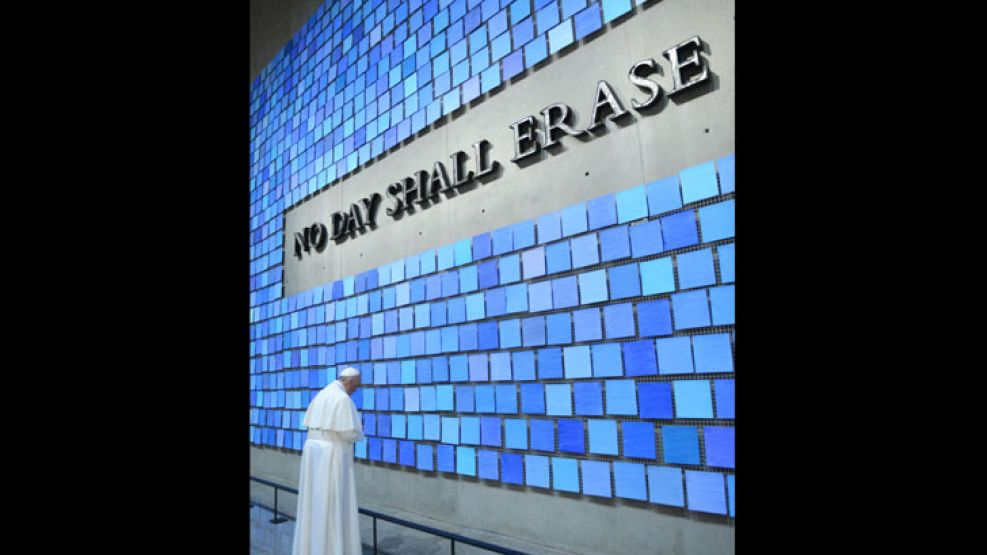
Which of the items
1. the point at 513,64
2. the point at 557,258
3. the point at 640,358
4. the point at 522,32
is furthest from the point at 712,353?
the point at 522,32

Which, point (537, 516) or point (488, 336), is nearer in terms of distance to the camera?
point (537, 516)

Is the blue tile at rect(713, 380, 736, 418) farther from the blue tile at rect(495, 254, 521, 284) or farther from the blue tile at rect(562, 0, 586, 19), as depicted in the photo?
the blue tile at rect(562, 0, 586, 19)

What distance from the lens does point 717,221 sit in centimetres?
404

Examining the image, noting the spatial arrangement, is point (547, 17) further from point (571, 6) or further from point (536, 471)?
point (536, 471)

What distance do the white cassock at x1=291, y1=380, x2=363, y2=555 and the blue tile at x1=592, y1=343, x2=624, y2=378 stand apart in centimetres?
223

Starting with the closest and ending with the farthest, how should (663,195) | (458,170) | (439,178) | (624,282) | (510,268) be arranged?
(663,195) → (624,282) → (510,268) → (458,170) → (439,178)

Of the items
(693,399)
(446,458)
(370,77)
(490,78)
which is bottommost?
(446,458)

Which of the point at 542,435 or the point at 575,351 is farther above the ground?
the point at 575,351

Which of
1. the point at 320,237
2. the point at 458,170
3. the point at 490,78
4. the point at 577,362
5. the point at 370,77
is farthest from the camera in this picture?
the point at 320,237

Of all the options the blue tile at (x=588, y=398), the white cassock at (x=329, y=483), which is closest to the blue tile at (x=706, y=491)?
the blue tile at (x=588, y=398)

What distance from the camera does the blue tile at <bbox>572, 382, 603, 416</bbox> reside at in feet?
15.5

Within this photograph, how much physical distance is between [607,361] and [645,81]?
2.37 metres

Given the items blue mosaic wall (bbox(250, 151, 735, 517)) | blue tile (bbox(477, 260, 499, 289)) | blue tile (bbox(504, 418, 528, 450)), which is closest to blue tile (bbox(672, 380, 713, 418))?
blue mosaic wall (bbox(250, 151, 735, 517))
